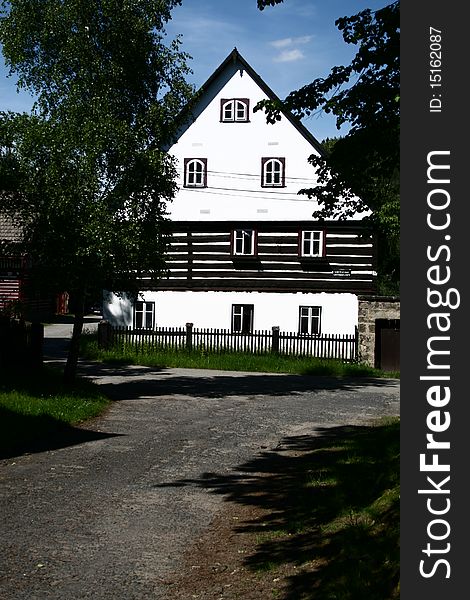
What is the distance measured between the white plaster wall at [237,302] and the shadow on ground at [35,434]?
18609mm

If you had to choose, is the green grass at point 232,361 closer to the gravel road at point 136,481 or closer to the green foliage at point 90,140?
the gravel road at point 136,481

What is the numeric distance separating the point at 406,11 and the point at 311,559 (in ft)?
16.0

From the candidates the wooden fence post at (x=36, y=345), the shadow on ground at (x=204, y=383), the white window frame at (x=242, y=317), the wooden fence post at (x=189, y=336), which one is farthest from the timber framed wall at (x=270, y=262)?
the wooden fence post at (x=36, y=345)

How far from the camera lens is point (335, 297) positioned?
32.7 m

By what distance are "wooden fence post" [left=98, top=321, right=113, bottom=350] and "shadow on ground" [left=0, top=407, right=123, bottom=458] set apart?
1589 centimetres

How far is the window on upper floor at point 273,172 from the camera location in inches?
1293

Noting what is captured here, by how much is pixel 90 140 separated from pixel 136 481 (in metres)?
9.63

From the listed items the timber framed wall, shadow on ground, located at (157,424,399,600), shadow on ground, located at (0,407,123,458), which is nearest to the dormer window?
the timber framed wall

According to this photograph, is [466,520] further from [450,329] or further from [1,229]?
[1,229]

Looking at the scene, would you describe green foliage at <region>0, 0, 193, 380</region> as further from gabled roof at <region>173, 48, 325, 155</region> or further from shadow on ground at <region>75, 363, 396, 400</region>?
gabled roof at <region>173, 48, 325, 155</region>

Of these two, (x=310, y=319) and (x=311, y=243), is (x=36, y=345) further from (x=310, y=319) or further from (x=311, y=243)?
(x=311, y=243)

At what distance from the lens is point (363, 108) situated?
43.2ft

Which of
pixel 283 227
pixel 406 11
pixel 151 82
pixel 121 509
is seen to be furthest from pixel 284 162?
pixel 406 11

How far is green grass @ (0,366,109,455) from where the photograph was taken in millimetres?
13492
